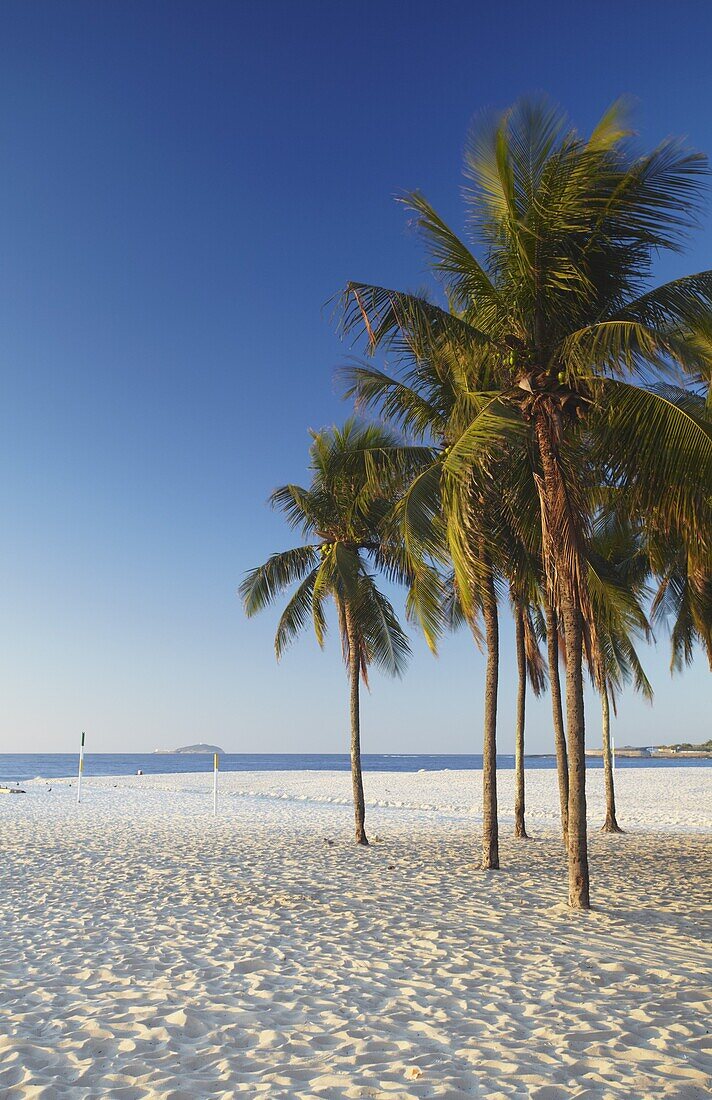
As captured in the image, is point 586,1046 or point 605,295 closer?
point 586,1046

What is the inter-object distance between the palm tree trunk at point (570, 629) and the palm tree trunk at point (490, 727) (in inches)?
78.9

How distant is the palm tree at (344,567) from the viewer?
13.0 metres

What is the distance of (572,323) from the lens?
8.57 meters

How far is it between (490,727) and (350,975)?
17.3ft

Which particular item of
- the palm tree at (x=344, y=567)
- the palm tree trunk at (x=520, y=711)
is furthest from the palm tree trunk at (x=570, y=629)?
the palm tree trunk at (x=520, y=711)

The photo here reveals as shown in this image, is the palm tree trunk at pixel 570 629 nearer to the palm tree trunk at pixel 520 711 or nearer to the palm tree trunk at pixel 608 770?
the palm tree trunk at pixel 520 711

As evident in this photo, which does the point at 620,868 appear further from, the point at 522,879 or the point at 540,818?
the point at 540,818

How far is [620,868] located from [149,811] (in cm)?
1449

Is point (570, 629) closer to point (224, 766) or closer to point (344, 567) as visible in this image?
point (344, 567)

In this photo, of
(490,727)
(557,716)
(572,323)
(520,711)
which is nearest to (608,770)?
(520,711)

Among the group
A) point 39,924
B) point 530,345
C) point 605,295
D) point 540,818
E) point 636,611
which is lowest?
point 540,818

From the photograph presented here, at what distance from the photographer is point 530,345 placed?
849 centimetres

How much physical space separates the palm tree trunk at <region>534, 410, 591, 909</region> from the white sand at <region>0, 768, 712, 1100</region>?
0.46m

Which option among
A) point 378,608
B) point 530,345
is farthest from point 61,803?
point 530,345
